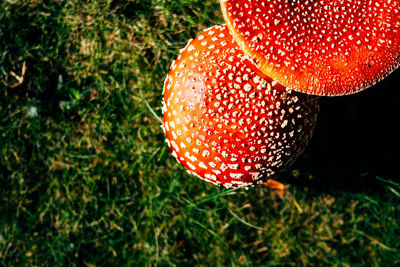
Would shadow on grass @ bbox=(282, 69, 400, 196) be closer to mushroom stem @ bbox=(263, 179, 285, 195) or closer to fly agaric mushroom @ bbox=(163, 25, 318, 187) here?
mushroom stem @ bbox=(263, 179, 285, 195)

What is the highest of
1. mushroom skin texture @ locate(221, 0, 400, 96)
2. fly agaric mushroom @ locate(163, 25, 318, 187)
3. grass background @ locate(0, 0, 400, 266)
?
mushroom skin texture @ locate(221, 0, 400, 96)

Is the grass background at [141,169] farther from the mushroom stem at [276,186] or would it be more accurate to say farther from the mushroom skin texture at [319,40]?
the mushroom skin texture at [319,40]

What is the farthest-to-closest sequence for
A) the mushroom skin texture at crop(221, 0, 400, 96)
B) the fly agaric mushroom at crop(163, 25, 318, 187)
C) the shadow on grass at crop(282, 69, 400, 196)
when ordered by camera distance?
1. the shadow on grass at crop(282, 69, 400, 196)
2. the fly agaric mushroom at crop(163, 25, 318, 187)
3. the mushroom skin texture at crop(221, 0, 400, 96)

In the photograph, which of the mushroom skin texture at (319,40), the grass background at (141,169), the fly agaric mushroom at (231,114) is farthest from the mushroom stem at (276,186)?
the mushroom skin texture at (319,40)

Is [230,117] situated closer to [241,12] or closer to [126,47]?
[241,12]

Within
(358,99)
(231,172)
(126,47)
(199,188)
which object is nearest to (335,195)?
(358,99)

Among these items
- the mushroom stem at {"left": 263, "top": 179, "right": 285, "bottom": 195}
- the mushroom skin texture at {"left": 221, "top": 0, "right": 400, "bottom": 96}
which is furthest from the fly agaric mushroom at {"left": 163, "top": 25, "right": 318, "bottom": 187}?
the mushroom stem at {"left": 263, "top": 179, "right": 285, "bottom": 195}
